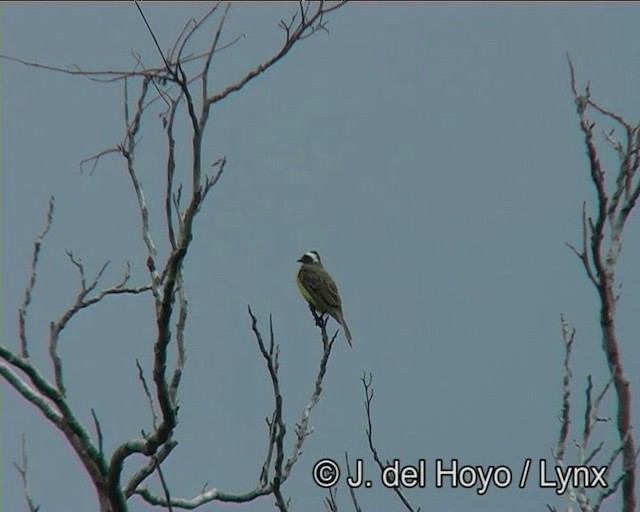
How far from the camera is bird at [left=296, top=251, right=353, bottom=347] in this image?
828cm

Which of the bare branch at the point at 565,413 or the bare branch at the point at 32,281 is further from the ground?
the bare branch at the point at 32,281

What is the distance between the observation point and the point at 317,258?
9.66m

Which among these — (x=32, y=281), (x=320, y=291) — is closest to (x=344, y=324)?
(x=320, y=291)

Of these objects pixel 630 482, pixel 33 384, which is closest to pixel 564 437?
pixel 630 482

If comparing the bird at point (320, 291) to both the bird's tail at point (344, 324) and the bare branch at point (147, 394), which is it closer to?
the bird's tail at point (344, 324)

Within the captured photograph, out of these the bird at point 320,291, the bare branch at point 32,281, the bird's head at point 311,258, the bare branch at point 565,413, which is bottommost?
the bare branch at point 565,413

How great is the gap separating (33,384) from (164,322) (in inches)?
30.6

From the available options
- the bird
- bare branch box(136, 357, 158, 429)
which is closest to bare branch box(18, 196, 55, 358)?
bare branch box(136, 357, 158, 429)

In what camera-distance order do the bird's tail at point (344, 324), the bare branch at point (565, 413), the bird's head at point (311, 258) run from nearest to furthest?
the bare branch at point (565, 413)
the bird's tail at point (344, 324)
the bird's head at point (311, 258)

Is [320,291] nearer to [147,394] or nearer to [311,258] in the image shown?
[311,258]

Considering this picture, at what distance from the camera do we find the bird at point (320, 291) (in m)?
8.28

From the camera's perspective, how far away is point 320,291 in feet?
28.0

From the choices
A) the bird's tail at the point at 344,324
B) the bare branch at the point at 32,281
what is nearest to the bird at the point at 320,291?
the bird's tail at the point at 344,324

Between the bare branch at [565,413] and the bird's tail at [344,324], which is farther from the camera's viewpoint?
the bird's tail at [344,324]
